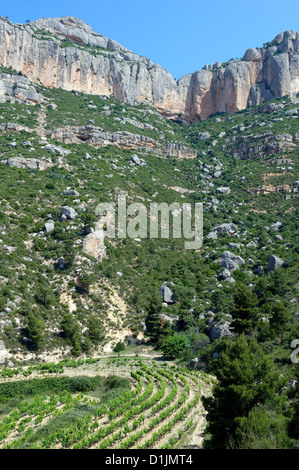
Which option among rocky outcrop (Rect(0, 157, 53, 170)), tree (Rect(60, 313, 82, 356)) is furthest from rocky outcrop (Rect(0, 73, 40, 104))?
tree (Rect(60, 313, 82, 356))

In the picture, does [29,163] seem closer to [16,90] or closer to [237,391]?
[16,90]

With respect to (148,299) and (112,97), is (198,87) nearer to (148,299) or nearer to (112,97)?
(112,97)

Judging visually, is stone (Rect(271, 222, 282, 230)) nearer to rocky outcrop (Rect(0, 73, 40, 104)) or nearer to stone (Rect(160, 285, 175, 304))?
stone (Rect(160, 285, 175, 304))

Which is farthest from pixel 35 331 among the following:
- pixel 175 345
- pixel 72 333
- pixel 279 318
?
pixel 279 318

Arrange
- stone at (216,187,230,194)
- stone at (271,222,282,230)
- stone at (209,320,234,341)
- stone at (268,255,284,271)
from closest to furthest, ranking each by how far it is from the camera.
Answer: stone at (209,320,234,341)
stone at (268,255,284,271)
stone at (271,222,282,230)
stone at (216,187,230,194)

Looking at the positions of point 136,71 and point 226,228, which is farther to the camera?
point 136,71
